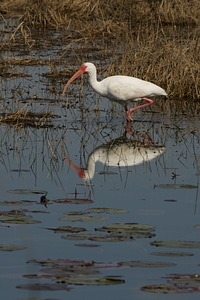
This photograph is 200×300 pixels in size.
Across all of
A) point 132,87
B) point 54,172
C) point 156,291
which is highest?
point 132,87

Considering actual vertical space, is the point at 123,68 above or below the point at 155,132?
above

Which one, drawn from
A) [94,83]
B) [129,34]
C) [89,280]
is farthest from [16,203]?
[129,34]

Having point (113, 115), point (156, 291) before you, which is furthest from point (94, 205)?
point (113, 115)

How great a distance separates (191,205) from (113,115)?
17.4 feet

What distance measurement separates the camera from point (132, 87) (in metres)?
13.2

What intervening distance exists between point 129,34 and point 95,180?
12.0m

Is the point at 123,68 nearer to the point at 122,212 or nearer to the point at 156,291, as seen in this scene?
the point at 122,212

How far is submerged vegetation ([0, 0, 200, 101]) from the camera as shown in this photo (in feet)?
48.3

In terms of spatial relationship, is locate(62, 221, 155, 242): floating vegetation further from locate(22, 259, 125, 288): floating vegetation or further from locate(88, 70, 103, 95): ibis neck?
locate(88, 70, 103, 95): ibis neck

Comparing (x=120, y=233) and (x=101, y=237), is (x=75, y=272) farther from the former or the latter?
(x=120, y=233)

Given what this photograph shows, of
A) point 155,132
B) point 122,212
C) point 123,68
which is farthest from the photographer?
point 123,68

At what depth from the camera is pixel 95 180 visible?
31.5 ft

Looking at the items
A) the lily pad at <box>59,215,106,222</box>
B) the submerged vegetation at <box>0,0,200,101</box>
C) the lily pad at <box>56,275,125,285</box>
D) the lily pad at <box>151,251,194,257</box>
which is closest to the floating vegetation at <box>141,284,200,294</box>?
the lily pad at <box>56,275,125,285</box>

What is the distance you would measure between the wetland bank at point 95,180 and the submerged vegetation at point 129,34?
44 millimetres
